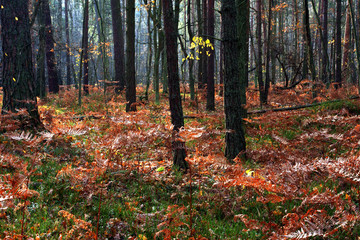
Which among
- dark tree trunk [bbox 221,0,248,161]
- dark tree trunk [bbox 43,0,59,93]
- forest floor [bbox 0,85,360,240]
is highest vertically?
dark tree trunk [bbox 43,0,59,93]

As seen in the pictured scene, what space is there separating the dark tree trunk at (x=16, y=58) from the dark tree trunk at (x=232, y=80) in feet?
14.7

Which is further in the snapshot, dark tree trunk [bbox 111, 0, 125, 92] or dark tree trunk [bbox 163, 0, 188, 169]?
dark tree trunk [bbox 111, 0, 125, 92]

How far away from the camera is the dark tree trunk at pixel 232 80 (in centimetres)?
484

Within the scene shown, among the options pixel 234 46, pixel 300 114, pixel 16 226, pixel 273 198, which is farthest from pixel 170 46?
pixel 300 114

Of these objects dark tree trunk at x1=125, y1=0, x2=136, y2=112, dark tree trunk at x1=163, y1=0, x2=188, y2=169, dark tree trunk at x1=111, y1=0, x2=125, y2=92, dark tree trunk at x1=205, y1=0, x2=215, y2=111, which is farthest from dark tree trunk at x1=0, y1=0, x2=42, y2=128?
dark tree trunk at x1=111, y1=0, x2=125, y2=92

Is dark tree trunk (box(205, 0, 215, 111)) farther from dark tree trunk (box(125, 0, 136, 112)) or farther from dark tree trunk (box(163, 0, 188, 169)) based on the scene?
dark tree trunk (box(163, 0, 188, 169))

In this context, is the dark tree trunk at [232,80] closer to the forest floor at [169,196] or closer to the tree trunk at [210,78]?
the forest floor at [169,196]

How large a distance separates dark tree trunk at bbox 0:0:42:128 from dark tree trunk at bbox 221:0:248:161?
4.48 meters

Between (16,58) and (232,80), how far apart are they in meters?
5.12

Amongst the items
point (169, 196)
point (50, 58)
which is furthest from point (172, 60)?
point (50, 58)

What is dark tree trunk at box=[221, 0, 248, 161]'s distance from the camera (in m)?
4.84

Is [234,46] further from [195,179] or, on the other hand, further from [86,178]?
[86,178]

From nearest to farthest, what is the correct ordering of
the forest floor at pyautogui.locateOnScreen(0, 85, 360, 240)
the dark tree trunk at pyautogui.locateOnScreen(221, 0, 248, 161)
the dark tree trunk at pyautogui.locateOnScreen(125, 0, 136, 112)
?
the forest floor at pyautogui.locateOnScreen(0, 85, 360, 240) < the dark tree trunk at pyautogui.locateOnScreen(221, 0, 248, 161) < the dark tree trunk at pyautogui.locateOnScreen(125, 0, 136, 112)

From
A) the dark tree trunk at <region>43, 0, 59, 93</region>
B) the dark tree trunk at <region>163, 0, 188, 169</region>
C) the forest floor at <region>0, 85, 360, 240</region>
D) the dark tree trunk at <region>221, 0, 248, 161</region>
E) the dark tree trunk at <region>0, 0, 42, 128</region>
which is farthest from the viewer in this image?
the dark tree trunk at <region>43, 0, 59, 93</region>
